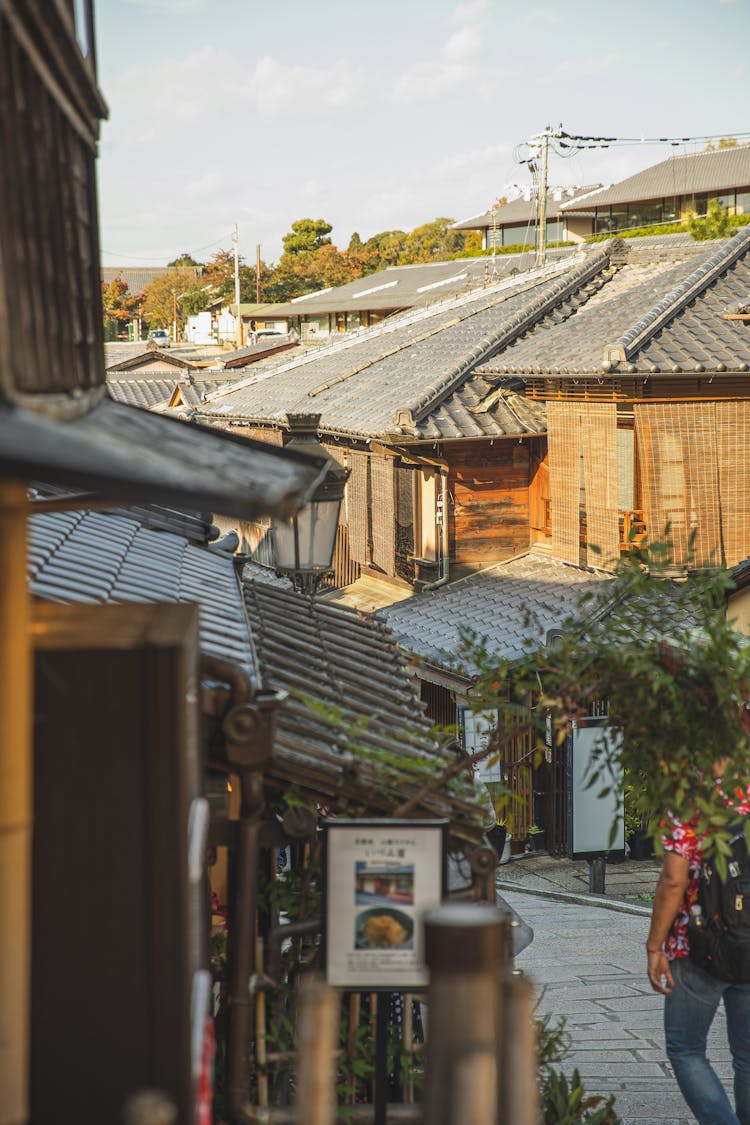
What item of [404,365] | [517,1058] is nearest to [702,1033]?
[517,1058]

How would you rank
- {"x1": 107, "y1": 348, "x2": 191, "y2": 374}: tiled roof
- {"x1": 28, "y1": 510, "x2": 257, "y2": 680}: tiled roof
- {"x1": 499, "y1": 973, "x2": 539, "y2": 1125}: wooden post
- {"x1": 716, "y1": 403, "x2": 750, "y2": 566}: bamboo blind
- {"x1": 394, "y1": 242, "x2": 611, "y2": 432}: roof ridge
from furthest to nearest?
{"x1": 107, "y1": 348, "x2": 191, "y2": 374}: tiled roof < {"x1": 394, "y1": 242, "x2": 611, "y2": 432}: roof ridge < {"x1": 716, "y1": 403, "x2": 750, "y2": 566}: bamboo blind < {"x1": 28, "y1": 510, "x2": 257, "y2": 680}: tiled roof < {"x1": 499, "y1": 973, "x2": 539, "y2": 1125}: wooden post

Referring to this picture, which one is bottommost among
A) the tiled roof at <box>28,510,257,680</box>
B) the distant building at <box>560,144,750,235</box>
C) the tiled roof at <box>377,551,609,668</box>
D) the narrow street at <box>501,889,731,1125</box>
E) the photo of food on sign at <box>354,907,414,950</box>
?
the narrow street at <box>501,889,731,1125</box>

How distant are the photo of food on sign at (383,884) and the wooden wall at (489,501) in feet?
48.9

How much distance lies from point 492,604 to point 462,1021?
15976 millimetres

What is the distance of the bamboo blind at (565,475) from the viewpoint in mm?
18391

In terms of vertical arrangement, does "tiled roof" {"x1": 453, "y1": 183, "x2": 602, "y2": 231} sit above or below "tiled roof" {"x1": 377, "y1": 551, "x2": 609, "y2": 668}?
above

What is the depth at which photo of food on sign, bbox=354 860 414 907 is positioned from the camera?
4879 millimetres

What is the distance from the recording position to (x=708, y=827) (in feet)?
17.0

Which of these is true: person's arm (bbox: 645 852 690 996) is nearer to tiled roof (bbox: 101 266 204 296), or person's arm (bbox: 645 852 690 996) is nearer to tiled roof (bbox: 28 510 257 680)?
tiled roof (bbox: 28 510 257 680)

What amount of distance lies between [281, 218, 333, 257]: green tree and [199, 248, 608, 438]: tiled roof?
52.0 m

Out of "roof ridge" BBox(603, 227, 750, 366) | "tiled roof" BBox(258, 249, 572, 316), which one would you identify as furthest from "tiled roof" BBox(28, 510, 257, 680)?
"tiled roof" BBox(258, 249, 572, 316)

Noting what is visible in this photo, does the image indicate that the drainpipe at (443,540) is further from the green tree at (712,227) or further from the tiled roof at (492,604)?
the green tree at (712,227)

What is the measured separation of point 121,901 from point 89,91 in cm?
331

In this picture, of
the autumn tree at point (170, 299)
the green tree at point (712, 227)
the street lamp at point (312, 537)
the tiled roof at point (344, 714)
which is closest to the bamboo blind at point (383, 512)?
the tiled roof at point (344, 714)
